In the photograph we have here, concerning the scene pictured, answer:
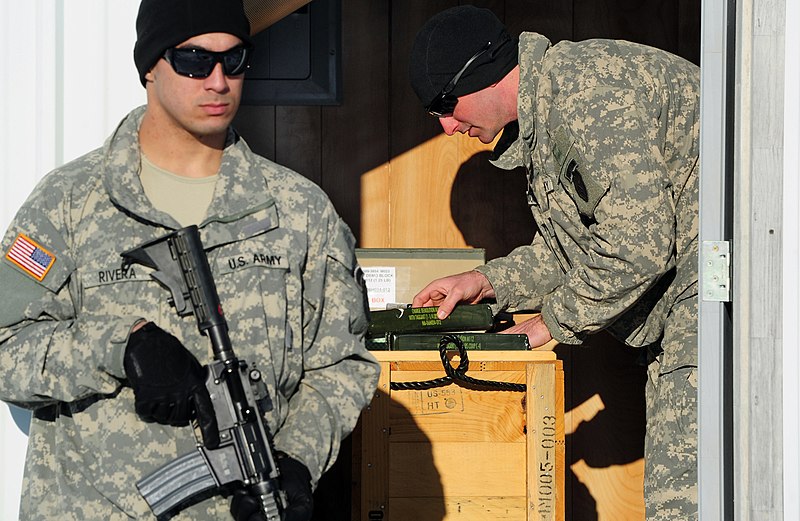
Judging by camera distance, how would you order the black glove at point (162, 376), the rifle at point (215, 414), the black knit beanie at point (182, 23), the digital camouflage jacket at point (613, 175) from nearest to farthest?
the black glove at point (162, 376) → the rifle at point (215, 414) → the black knit beanie at point (182, 23) → the digital camouflage jacket at point (613, 175)

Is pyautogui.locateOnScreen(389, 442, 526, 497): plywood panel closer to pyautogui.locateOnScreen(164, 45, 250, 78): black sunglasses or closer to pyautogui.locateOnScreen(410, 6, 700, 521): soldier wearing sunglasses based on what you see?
pyautogui.locateOnScreen(410, 6, 700, 521): soldier wearing sunglasses

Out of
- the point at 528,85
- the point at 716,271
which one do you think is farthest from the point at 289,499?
the point at 528,85

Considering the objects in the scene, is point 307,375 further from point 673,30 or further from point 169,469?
point 673,30

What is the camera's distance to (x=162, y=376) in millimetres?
2150

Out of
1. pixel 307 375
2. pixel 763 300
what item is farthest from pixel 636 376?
pixel 307 375

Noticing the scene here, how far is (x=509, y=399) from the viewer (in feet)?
11.1

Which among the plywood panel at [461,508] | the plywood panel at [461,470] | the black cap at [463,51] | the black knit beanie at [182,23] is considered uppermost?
the black cap at [463,51]

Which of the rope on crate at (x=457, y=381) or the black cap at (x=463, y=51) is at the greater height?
the black cap at (x=463, y=51)

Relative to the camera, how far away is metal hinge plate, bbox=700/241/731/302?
2.74m

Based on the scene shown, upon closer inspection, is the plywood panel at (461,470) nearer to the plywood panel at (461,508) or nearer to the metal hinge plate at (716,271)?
the plywood panel at (461,508)

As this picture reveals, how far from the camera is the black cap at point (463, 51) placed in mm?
3537

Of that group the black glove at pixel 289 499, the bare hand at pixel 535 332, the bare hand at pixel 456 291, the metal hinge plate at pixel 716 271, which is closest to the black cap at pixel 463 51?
the bare hand at pixel 456 291

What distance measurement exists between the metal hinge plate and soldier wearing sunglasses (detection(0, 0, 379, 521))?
810 millimetres

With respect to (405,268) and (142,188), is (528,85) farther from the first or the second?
(142,188)
